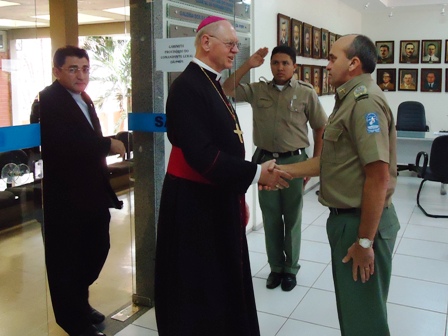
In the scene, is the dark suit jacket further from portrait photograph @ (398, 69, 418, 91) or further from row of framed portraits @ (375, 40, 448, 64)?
portrait photograph @ (398, 69, 418, 91)

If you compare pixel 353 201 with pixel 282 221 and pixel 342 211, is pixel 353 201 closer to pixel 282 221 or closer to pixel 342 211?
pixel 342 211

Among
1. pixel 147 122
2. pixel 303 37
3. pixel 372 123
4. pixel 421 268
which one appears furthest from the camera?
pixel 303 37

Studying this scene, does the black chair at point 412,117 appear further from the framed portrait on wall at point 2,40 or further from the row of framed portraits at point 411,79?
the framed portrait on wall at point 2,40

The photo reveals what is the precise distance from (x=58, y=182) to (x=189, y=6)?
1405mm

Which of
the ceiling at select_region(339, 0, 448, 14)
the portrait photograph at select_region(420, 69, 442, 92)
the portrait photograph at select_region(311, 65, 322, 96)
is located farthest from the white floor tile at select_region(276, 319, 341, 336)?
the portrait photograph at select_region(420, 69, 442, 92)

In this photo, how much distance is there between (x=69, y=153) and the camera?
242cm

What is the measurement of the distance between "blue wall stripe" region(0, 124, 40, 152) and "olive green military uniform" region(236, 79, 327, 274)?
1605mm

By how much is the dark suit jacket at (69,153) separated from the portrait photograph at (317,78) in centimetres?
421

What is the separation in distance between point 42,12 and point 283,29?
121 inches

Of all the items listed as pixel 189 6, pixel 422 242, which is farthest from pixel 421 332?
pixel 189 6

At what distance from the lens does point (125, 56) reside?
9.81ft

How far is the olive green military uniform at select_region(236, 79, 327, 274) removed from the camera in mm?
3285

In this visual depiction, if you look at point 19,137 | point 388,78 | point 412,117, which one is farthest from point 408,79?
point 19,137

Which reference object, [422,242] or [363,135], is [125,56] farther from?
[422,242]
